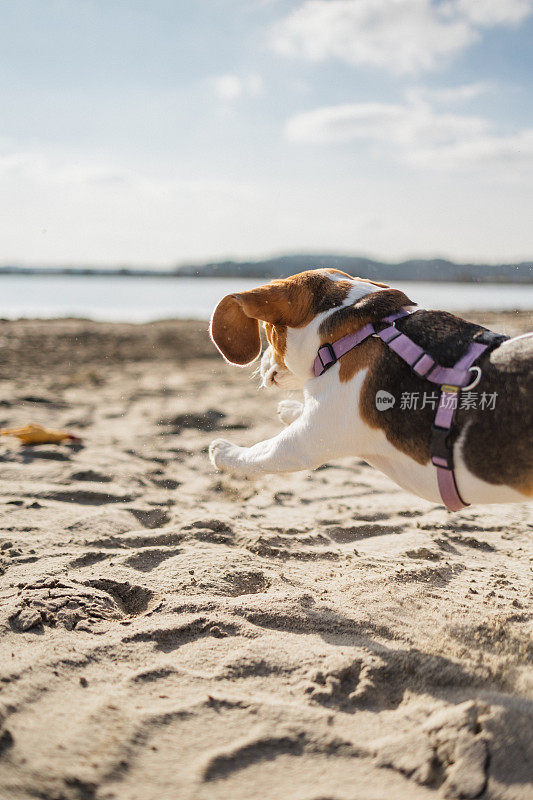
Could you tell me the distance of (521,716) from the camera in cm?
215

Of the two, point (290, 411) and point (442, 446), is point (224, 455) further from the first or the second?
point (442, 446)

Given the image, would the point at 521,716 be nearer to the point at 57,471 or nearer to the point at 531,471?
the point at 531,471

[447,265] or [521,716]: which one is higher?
[447,265]

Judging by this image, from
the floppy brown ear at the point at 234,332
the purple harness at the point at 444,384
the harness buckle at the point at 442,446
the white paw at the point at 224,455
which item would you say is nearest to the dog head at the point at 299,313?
the floppy brown ear at the point at 234,332

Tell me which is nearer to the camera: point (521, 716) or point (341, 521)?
point (521, 716)

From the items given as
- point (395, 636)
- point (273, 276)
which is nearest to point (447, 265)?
point (273, 276)

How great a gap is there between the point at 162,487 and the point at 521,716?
10.1 feet

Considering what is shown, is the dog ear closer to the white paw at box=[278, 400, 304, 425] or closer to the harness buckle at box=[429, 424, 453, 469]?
the white paw at box=[278, 400, 304, 425]

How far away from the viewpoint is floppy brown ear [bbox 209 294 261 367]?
3.28 meters

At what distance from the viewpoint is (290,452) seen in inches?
118

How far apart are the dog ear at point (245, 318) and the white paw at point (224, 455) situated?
48cm

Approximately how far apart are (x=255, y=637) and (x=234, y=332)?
158 centimetres

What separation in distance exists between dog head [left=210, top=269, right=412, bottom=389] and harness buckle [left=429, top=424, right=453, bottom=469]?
665 mm

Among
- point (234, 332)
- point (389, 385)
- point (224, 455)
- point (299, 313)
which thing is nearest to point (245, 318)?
point (234, 332)
